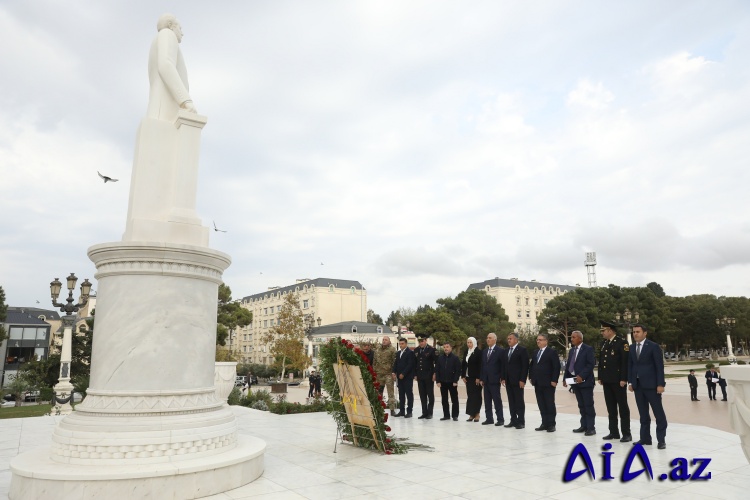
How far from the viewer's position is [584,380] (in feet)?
29.0

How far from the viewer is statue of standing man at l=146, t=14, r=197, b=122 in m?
6.49

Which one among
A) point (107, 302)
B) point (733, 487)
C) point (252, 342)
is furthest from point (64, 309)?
point (252, 342)

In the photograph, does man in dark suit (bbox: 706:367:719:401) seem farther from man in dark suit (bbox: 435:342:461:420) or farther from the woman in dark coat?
man in dark suit (bbox: 435:342:461:420)

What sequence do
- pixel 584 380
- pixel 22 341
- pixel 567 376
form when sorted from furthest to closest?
1. pixel 22 341
2. pixel 567 376
3. pixel 584 380

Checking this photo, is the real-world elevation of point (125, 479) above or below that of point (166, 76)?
below

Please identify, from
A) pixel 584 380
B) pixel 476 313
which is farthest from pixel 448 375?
pixel 476 313

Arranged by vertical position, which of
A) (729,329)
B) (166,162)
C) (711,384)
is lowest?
(711,384)

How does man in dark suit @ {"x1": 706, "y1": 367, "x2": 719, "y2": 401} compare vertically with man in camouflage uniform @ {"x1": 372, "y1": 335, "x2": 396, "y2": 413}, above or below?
below

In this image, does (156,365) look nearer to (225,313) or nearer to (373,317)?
(225,313)

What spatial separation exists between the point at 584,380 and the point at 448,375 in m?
3.14

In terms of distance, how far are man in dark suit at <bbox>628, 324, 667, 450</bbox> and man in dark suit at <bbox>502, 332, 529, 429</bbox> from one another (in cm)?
240

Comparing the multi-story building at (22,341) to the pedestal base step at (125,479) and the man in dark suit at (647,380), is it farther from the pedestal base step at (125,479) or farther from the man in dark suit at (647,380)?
the man in dark suit at (647,380)

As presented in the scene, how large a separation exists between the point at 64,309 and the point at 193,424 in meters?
13.0

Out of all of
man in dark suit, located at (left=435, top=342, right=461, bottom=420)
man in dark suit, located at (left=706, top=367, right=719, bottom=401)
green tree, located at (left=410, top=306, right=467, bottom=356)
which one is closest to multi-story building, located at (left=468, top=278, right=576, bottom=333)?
green tree, located at (left=410, top=306, right=467, bottom=356)
